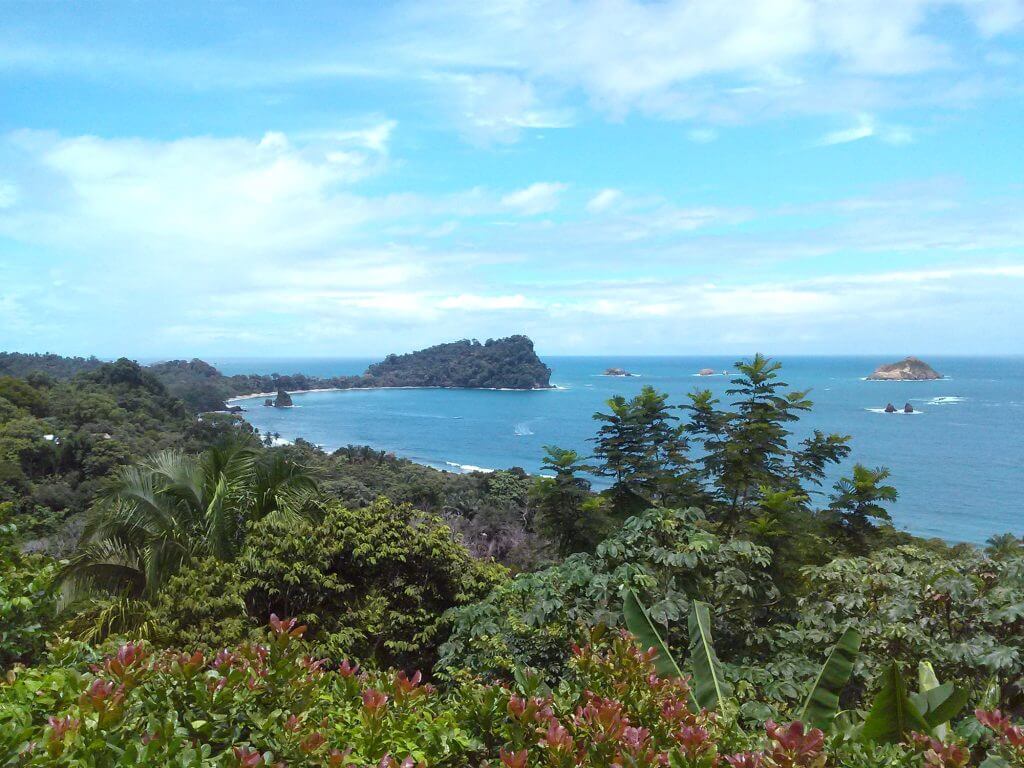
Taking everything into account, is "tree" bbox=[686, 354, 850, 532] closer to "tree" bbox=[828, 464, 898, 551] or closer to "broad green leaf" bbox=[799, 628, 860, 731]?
"tree" bbox=[828, 464, 898, 551]

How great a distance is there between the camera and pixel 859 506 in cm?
1134

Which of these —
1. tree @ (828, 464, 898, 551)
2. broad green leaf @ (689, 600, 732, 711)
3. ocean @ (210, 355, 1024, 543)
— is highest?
broad green leaf @ (689, 600, 732, 711)

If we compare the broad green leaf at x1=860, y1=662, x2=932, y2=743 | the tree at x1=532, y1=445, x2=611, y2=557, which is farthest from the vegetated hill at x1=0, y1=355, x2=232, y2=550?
the broad green leaf at x1=860, y1=662, x2=932, y2=743

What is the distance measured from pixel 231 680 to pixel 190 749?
1.01 ft

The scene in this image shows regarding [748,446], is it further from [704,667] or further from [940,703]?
[940,703]

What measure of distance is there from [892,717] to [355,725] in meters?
2.45

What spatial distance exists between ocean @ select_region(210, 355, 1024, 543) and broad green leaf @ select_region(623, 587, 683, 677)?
23795 mm

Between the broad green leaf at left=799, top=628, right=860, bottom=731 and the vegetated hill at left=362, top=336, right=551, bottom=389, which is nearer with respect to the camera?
the broad green leaf at left=799, top=628, right=860, bottom=731

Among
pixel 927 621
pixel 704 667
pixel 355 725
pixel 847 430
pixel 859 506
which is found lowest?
pixel 847 430

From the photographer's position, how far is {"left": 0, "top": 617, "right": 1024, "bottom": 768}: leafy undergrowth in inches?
83.4

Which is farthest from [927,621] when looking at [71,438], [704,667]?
[71,438]

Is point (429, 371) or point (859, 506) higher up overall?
point (429, 371)

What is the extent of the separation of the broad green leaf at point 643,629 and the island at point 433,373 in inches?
4086

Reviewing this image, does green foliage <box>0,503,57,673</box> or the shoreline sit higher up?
green foliage <box>0,503,57,673</box>
